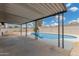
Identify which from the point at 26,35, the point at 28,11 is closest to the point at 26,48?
the point at 26,35

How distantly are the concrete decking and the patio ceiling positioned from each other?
410 millimetres

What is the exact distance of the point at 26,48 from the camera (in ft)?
12.3

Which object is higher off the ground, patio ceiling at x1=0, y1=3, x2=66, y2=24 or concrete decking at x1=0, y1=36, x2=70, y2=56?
patio ceiling at x1=0, y1=3, x2=66, y2=24

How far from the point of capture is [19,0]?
3.40m

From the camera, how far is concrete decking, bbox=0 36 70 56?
365cm

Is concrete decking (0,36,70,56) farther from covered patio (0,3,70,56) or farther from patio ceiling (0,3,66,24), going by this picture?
patio ceiling (0,3,66,24)

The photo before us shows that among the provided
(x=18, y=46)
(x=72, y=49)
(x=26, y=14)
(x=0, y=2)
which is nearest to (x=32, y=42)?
(x=18, y=46)

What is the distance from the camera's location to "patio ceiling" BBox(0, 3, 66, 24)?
3598 millimetres

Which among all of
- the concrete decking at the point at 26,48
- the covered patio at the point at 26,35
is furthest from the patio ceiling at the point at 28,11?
the concrete decking at the point at 26,48

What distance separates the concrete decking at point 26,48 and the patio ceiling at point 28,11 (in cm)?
41

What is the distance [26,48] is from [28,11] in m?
0.75

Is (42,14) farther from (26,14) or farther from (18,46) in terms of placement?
(18,46)

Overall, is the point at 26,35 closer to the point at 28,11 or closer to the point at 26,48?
the point at 26,48

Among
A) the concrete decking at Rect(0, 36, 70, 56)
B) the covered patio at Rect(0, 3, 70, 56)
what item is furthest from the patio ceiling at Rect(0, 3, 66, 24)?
the concrete decking at Rect(0, 36, 70, 56)
